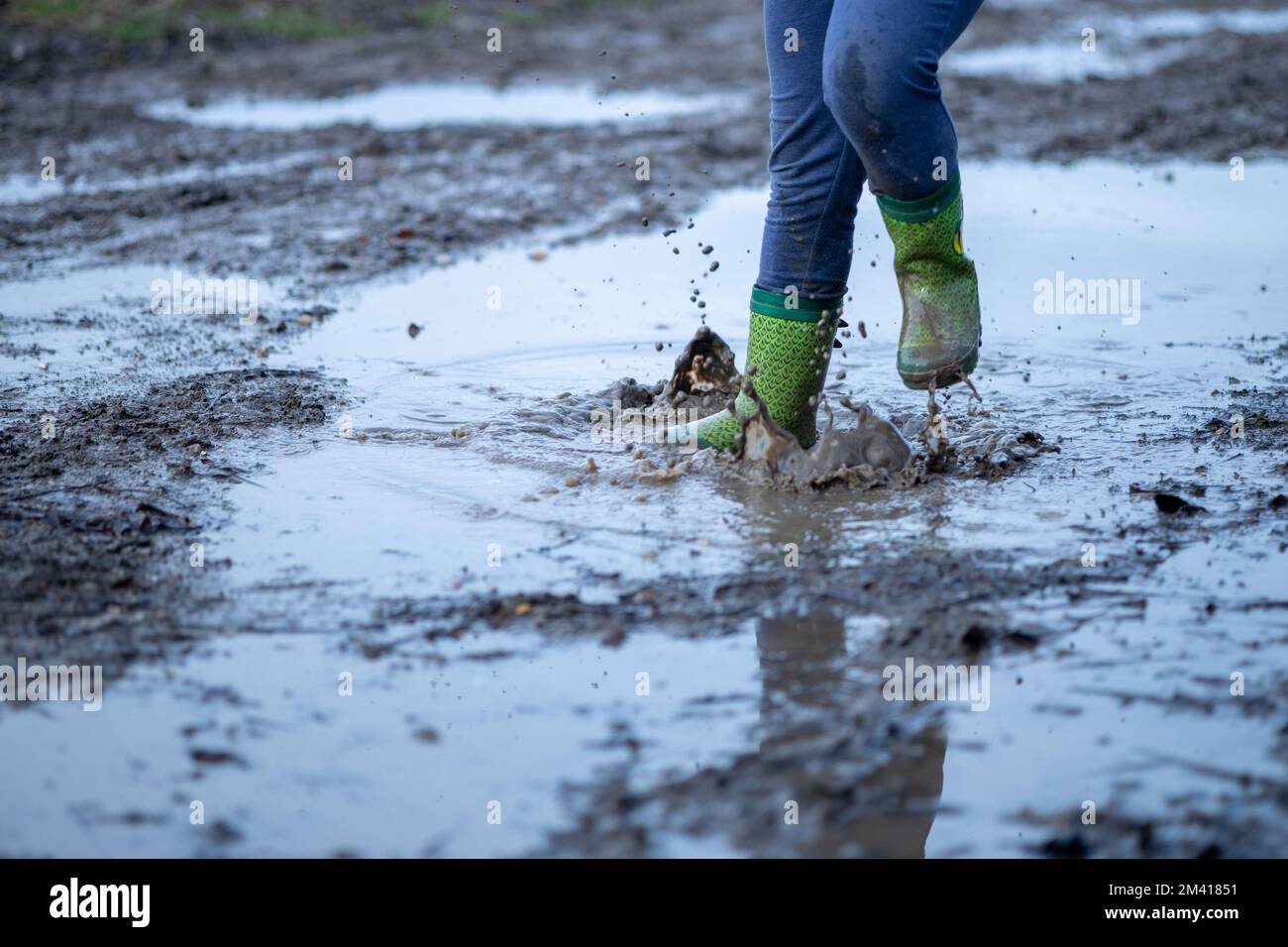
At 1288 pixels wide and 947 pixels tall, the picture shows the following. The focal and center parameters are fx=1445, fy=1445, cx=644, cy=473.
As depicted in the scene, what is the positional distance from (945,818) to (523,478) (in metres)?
1.39

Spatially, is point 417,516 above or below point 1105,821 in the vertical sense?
above

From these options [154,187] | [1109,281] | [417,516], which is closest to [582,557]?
[417,516]

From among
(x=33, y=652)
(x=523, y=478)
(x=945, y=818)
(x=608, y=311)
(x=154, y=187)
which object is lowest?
(x=945, y=818)

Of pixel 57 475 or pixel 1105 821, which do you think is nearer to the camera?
pixel 1105 821

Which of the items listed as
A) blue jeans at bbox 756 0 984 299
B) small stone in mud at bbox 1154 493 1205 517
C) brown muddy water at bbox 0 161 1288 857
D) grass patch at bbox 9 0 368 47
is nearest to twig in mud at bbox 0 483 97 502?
brown muddy water at bbox 0 161 1288 857

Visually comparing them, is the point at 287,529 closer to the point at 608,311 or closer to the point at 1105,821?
the point at 1105,821

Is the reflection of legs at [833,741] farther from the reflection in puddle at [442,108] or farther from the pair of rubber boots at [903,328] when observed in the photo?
the reflection in puddle at [442,108]

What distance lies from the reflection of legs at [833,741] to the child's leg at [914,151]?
2.49 feet

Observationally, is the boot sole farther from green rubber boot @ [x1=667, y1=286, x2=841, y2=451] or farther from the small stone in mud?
the small stone in mud

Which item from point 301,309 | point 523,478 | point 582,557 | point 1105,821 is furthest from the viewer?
point 301,309

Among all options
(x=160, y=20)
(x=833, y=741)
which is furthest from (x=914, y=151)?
(x=160, y=20)

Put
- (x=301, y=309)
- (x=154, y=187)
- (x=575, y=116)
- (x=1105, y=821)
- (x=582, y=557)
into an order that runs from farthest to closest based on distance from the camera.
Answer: (x=575, y=116) → (x=154, y=187) → (x=301, y=309) → (x=582, y=557) → (x=1105, y=821)

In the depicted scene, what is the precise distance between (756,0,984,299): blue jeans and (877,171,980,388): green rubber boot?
106 mm

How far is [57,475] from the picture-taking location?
2.86 meters
